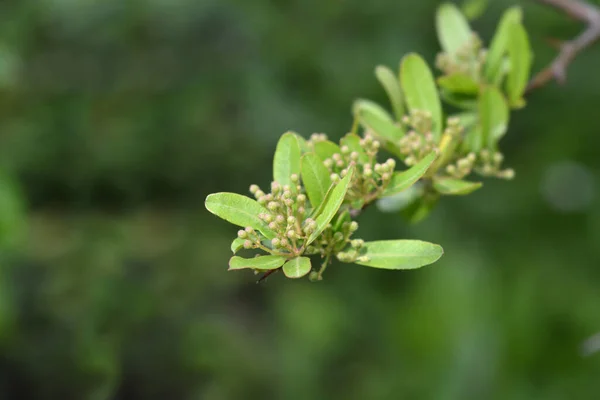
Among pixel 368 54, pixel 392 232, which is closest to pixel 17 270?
pixel 392 232

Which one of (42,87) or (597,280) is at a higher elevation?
(42,87)

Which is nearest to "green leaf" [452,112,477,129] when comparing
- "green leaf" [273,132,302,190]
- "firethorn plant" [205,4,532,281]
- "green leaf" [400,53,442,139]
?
"firethorn plant" [205,4,532,281]

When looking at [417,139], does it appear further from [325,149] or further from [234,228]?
[234,228]

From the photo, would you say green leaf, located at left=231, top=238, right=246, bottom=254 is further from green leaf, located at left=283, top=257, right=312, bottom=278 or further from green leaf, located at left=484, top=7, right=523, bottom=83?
green leaf, located at left=484, top=7, right=523, bottom=83

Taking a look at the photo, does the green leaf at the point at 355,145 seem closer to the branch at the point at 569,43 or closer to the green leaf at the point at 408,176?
the green leaf at the point at 408,176

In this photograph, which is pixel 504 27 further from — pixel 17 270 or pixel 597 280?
pixel 17 270

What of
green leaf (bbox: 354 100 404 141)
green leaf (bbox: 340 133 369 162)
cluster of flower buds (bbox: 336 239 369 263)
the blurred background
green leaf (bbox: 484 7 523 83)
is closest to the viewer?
cluster of flower buds (bbox: 336 239 369 263)
